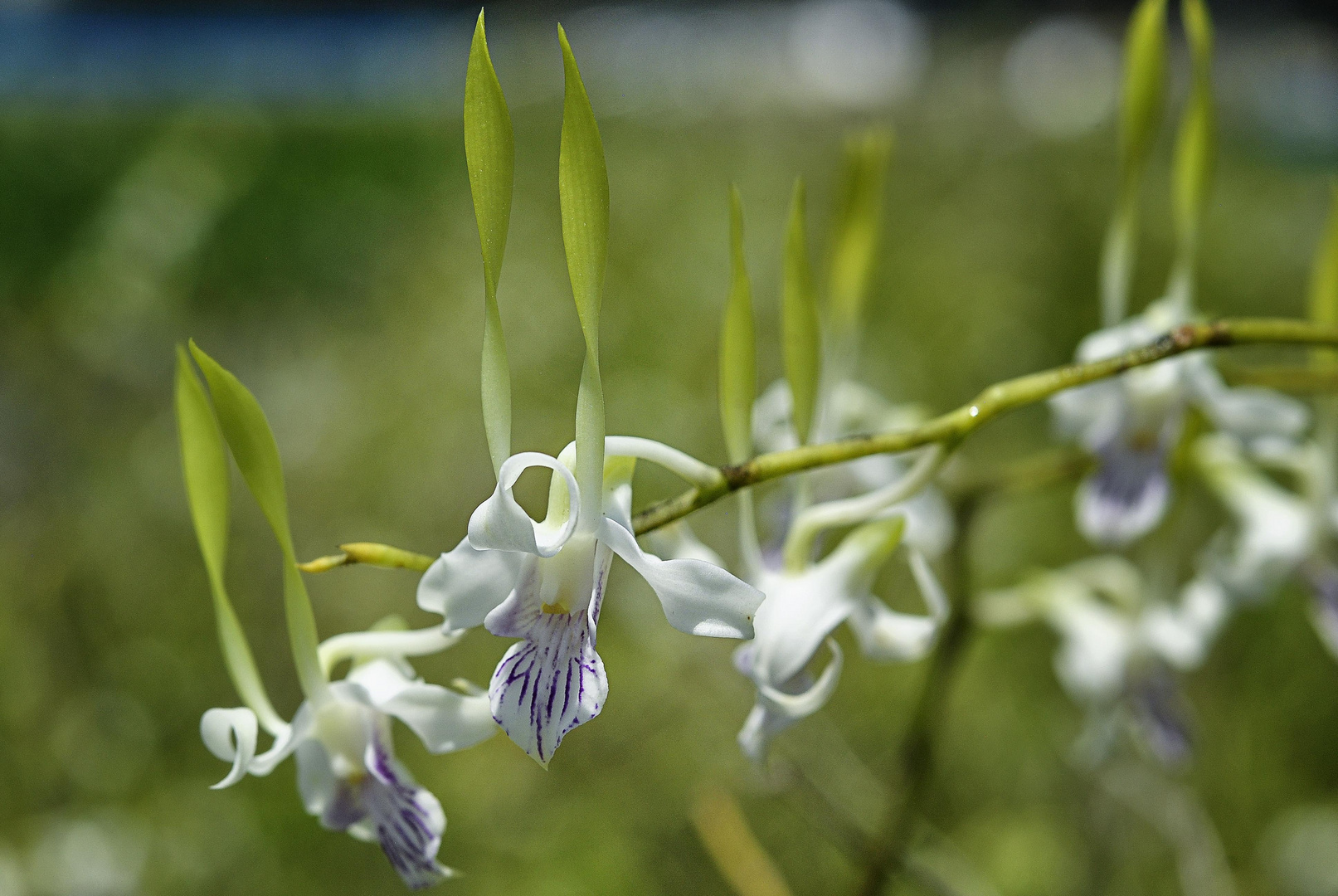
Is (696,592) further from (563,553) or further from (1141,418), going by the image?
(1141,418)

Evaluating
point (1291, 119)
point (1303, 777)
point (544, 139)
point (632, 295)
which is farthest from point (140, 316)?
point (1291, 119)

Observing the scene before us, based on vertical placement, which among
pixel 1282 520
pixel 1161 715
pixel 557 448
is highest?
pixel 1282 520

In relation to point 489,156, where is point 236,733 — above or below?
below

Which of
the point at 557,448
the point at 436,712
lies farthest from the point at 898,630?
the point at 557,448

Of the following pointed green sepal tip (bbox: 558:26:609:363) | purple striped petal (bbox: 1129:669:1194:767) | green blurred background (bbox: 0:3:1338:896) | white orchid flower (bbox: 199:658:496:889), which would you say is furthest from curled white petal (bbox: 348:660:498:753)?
purple striped petal (bbox: 1129:669:1194:767)

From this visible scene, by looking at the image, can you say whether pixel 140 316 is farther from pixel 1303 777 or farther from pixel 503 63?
pixel 1303 777

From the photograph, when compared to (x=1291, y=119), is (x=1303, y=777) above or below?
below

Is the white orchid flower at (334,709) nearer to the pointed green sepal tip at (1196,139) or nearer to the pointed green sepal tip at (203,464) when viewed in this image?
the pointed green sepal tip at (203,464)
